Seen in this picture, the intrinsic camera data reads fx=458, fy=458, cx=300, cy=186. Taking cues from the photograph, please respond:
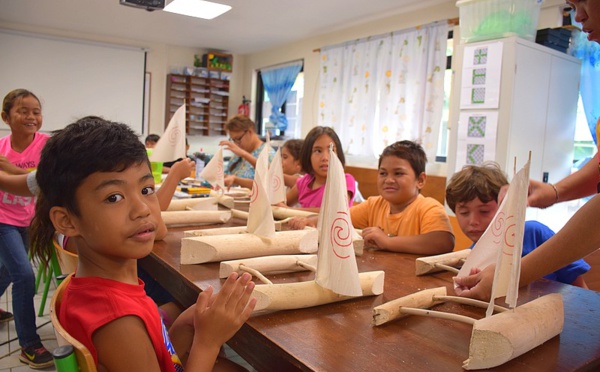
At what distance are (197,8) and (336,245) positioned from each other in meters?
5.06

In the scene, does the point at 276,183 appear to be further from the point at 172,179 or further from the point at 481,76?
the point at 481,76

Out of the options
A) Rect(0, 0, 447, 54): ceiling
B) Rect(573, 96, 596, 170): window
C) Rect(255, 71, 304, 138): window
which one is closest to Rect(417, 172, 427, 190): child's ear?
Rect(573, 96, 596, 170): window

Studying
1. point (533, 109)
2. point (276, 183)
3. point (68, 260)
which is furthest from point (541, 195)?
point (533, 109)

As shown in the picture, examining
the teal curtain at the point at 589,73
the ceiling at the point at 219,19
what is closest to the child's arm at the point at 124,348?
the teal curtain at the point at 589,73

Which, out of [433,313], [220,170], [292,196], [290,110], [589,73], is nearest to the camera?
[433,313]

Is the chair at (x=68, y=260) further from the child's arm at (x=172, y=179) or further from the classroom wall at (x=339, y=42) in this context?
the classroom wall at (x=339, y=42)

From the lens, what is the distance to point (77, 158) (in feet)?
2.93

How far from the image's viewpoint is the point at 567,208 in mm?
4227

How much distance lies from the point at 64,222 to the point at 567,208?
174 inches

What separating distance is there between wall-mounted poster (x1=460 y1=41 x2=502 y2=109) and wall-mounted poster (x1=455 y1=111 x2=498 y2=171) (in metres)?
0.08

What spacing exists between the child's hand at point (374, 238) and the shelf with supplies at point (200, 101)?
671 centimetres

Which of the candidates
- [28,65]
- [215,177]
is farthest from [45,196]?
[28,65]

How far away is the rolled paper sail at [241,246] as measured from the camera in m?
1.31

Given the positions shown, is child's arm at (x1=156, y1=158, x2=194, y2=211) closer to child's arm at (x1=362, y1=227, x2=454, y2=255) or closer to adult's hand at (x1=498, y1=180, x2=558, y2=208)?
child's arm at (x1=362, y1=227, x2=454, y2=255)
